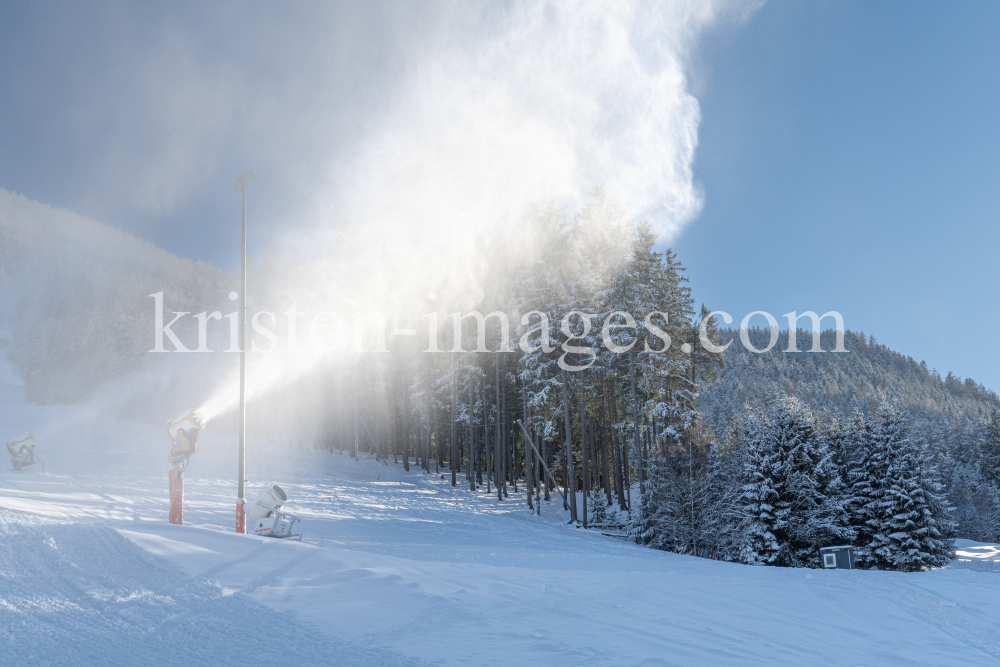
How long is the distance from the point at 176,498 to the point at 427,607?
Answer: 962 centimetres

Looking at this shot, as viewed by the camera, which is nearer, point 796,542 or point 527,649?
point 527,649

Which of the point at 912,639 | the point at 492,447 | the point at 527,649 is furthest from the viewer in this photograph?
the point at 492,447

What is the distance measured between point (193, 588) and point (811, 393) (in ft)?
494

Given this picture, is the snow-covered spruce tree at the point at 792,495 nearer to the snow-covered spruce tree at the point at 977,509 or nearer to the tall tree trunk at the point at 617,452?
the tall tree trunk at the point at 617,452

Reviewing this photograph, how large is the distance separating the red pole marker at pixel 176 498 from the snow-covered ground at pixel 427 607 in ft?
7.41

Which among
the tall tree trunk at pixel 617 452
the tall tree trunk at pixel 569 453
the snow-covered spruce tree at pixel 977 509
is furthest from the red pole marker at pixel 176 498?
the snow-covered spruce tree at pixel 977 509

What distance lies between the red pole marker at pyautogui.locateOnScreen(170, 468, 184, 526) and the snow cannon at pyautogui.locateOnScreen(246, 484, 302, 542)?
5.36 ft

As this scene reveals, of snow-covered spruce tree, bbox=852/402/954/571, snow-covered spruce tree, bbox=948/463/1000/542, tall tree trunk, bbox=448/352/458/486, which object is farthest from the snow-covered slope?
snow-covered spruce tree, bbox=948/463/1000/542

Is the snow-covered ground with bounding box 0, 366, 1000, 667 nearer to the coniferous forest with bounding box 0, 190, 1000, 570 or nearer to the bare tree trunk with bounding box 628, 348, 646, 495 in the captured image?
the coniferous forest with bounding box 0, 190, 1000, 570

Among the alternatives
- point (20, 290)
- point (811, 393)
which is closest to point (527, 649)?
point (811, 393)

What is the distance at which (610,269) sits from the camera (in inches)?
1238

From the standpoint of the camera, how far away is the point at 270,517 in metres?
14.0

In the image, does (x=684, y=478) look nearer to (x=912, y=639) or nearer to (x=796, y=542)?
(x=796, y=542)

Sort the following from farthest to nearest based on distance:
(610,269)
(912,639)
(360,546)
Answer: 1. (610,269)
2. (360,546)
3. (912,639)
